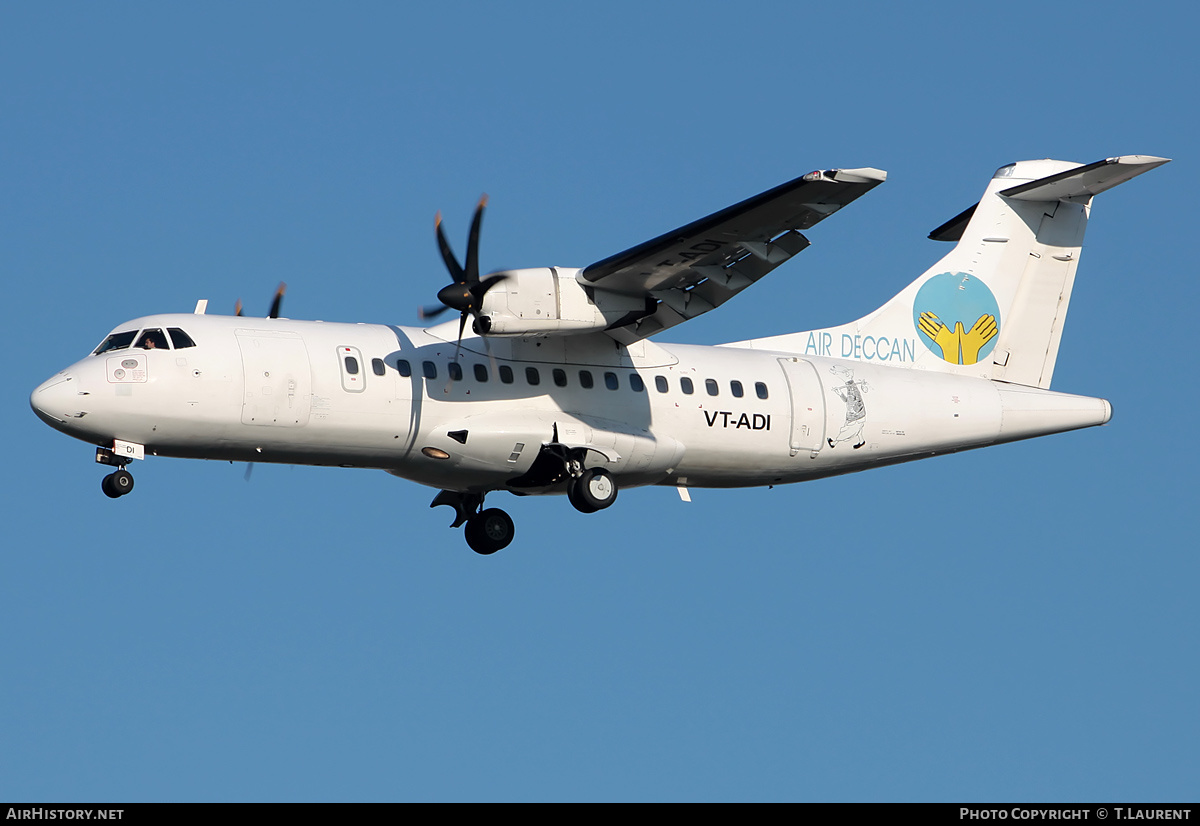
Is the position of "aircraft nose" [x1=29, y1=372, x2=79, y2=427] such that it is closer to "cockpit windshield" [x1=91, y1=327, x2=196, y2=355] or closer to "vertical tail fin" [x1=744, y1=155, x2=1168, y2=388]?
"cockpit windshield" [x1=91, y1=327, x2=196, y2=355]

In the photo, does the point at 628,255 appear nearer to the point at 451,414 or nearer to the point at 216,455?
the point at 451,414

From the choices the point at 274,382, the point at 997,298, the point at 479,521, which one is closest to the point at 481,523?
the point at 479,521

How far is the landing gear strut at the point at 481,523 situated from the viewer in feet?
72.7

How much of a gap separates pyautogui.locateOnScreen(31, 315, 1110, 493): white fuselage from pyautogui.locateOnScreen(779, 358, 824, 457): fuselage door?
0.9 inches

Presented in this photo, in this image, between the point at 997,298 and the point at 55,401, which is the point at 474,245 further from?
the point at 997,298

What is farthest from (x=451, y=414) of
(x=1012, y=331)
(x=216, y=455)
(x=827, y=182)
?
(x=1012, y=331)

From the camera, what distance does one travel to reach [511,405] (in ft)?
67.0

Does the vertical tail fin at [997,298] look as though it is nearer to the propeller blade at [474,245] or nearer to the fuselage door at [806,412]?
the fuselage door at [806,412]

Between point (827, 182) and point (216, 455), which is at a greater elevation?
point (827, 182)

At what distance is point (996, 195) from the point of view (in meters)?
24.9

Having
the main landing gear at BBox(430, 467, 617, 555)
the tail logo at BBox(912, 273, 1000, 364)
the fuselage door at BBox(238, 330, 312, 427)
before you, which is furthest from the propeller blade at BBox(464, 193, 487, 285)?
the tail logo at BBox(912, 273, 1000, 364)

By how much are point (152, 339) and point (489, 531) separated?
561 cm
